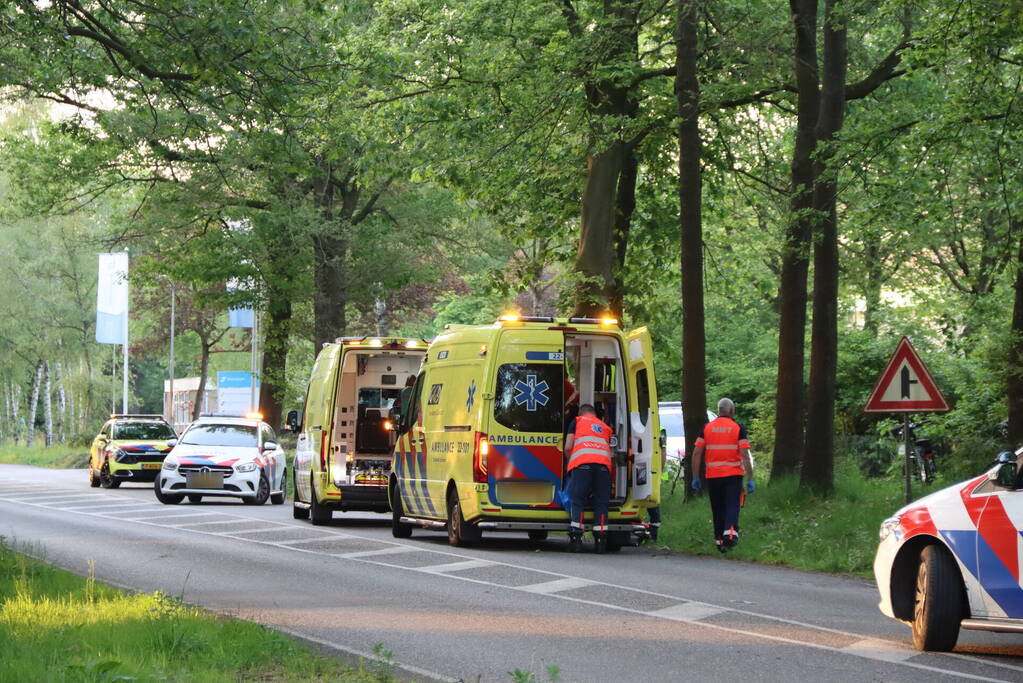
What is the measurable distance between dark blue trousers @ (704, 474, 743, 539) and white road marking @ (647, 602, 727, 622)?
18.1 feet

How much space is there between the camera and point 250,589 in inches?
533

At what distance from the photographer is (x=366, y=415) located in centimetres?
2331

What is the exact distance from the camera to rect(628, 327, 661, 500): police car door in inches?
714

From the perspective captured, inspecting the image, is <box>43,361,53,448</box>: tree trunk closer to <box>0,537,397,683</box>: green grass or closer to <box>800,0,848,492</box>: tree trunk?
<box>800,0,848,492</box>: tree trunk

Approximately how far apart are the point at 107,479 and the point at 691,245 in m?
19.1

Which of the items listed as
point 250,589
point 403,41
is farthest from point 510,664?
point 403,41

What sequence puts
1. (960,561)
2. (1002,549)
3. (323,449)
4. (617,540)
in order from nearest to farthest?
1. (1002,549)
2. (960,561)
3. (617,540)
4. (323,449)

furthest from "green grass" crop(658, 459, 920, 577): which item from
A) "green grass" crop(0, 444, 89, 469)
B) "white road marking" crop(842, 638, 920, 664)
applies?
"green grass" crop(0, 444, 89, 469)

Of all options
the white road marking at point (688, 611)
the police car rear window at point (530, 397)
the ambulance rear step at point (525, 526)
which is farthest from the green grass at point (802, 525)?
the white road marking at point (688, 611)

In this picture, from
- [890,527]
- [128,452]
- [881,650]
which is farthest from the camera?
[128,452]

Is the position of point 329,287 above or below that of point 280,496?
above

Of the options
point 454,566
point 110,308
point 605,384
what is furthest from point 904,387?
point 110,308

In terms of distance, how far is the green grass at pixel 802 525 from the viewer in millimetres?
16906

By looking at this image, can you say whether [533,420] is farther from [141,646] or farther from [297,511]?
[141,646]
